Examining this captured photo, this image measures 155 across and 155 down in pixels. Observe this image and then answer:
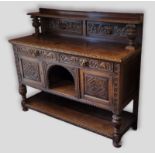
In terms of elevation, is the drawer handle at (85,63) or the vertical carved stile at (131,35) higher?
the vertical carved stile at (131,35)

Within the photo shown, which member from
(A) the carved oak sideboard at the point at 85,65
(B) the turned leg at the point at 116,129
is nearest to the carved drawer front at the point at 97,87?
(A) the carved oak sideboard at the point at 85,65

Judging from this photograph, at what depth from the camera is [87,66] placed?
6.62 ft

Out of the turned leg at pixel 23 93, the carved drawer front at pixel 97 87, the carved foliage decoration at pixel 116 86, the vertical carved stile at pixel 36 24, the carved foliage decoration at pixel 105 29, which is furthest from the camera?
the turned leg at pixel 23 93

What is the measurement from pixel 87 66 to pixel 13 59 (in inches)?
38.0

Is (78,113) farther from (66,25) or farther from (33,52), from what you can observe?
(66,25)

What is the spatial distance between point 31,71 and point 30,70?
0.05 feet

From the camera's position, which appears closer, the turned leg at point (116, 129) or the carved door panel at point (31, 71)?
the turned leg at point (116, 129)

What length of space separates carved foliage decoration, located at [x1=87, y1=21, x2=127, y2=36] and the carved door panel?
593mm

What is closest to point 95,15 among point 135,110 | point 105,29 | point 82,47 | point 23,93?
point 105,29

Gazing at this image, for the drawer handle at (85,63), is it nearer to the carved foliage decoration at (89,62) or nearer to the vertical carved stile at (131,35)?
the carved foliage decoration at (89,62)

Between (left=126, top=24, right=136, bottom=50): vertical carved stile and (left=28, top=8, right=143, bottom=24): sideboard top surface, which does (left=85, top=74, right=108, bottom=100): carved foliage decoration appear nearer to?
(left=126, top=24, right=136, bottom=50): vertical carved stile

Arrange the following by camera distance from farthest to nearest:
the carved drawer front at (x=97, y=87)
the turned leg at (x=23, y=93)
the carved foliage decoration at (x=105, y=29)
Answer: the turned leg at (x=23, y=93), the carved foliage decoration at (x=105, y=29), the carved drawer front at (x=97, y=87)

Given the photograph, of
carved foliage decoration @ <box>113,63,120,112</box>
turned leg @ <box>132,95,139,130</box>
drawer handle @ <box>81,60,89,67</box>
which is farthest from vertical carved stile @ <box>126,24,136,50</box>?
turned leg @ <box>132,95,139,130</box>

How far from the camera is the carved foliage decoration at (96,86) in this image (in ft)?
6.55
